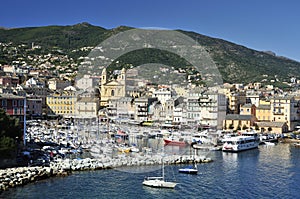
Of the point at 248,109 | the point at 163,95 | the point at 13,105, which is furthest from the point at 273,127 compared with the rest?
the point at 13,105

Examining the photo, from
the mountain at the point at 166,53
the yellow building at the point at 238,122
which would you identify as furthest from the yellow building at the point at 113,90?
the mountain at the point at 166,53

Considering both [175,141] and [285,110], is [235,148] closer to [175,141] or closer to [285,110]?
[175,141]

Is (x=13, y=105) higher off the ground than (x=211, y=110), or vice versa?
(x=13, y=105)

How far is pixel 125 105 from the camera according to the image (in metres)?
41.4

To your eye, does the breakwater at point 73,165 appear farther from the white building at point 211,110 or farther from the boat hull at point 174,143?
the white building at point 211,110

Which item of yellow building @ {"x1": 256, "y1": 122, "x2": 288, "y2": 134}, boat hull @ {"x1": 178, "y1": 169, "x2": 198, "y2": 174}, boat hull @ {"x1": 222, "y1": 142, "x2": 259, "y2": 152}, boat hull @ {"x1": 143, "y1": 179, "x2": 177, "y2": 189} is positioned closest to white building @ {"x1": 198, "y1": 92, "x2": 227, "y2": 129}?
yellow building @ {"x1": 256, "y1": 122, "x2": 288, "y2": 134}

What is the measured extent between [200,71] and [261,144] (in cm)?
3444

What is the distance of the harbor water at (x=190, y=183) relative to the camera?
1409 cm

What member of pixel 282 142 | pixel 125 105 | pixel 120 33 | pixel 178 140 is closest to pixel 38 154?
pixel 178 140

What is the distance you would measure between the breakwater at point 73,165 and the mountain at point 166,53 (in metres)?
45.2

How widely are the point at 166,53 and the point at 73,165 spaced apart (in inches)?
2111

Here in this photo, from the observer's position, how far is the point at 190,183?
51.5 feet

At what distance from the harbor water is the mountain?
152ft

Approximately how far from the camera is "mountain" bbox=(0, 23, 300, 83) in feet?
222
